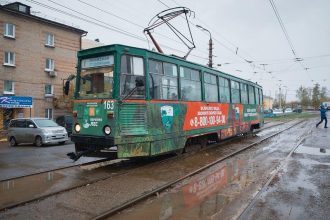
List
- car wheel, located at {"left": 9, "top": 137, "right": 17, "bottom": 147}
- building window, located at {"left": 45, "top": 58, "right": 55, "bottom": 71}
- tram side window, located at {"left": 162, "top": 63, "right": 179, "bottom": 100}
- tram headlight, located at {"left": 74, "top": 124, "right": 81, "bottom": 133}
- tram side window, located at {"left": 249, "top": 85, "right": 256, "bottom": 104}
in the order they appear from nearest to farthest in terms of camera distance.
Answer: tram headlight, located at {"left": 74, "top": 124, "right": 81, "bottom": 133}, tram side window, located at {"left": 162, "top": 63, "right": 179, "bottom": 100}, car wheel, located at {"left": 9, "top": 137, "right": 17, "bottom": 147}, tram side window, located at {"left": 249, "top": 85, "right": 256, "bottom": 104}, building window, located at {"left": 45, "top": 58, "right": 55, "bottom": 71}

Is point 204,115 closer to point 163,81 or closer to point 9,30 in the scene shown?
point 163,81

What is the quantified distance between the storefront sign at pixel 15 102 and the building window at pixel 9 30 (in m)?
5.45

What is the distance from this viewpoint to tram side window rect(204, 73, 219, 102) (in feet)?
A: 39.5

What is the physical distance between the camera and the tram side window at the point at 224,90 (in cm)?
1357

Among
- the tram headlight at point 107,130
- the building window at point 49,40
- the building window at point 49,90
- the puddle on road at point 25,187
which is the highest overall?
the building window at point 49,40

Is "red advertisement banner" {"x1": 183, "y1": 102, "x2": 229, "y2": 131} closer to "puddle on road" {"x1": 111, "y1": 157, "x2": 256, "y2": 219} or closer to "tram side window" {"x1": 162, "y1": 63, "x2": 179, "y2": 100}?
"tram side window" {"x1": 162, "y1": 63, "x2": 179, "y2": 100}

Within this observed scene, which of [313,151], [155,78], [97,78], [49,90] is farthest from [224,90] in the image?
[49,90]

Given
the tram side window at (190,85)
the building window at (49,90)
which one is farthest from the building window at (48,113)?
the tram side window at (190,85)

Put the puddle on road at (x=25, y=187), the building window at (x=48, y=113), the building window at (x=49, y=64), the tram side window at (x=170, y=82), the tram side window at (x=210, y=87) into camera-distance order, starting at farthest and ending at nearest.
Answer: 1. the building window at (x=49, y=64)
2. the building window at (x=48, y=113)
3. the tram side window at (x=210, y=87)
4. the tram side window at (x=170, y=82)
5. the puddle on road at (x=25, y=187)

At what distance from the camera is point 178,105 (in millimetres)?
9859

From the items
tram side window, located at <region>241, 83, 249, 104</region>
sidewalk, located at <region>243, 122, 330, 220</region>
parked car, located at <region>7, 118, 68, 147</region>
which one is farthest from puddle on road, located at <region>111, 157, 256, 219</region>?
parked car, located at <region>7, 118, 68, 147</region>

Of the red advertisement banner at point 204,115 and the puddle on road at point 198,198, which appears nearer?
the puddle on road at point 198,198

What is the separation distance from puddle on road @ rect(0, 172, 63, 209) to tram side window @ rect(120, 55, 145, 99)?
2.76 meters

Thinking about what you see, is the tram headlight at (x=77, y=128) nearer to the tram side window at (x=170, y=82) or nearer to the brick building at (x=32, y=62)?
the tram side window at (x=170, y=82)
